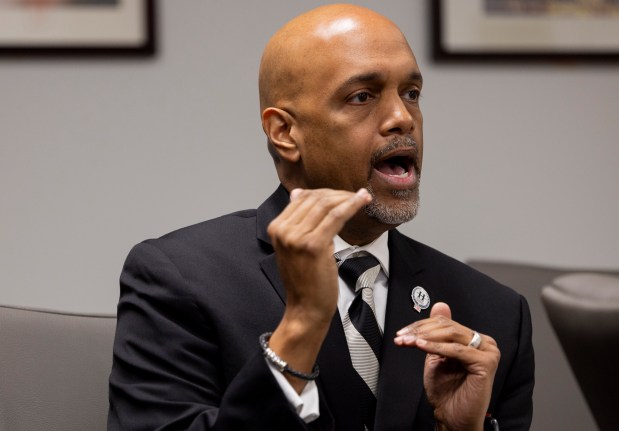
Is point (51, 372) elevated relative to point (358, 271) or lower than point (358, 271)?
lower

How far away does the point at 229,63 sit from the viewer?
2.94 metres

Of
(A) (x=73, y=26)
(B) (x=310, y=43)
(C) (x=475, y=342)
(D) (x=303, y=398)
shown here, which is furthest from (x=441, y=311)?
(A) (x=73, y=26)

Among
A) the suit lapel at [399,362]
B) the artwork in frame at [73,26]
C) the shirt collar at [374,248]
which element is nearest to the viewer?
the suit lapel at [399,362]

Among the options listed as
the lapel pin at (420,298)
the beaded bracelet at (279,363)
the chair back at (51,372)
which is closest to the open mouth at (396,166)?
the lapel pin at (420,298)

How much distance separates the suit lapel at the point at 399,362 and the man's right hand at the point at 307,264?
273 mm

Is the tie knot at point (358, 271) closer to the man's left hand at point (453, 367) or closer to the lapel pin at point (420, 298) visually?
the lapel pin at point (420, 298)

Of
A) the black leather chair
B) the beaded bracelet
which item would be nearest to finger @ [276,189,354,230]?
the beaded bracelet

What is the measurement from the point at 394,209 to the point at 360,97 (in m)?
0.21

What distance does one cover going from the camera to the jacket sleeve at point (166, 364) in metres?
1.53

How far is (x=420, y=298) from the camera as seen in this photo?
1872 mm

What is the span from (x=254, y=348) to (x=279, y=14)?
1490 millimetres

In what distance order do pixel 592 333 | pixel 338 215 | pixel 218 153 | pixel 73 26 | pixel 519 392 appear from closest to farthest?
pixel 338 215
pixel 519 392
pixel 592 333
pixel 73 26
pixel 218 153

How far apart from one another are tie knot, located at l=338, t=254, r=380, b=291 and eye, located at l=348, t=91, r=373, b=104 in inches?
11.3

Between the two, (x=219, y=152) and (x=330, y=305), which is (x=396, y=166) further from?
(x=219, y=152)
